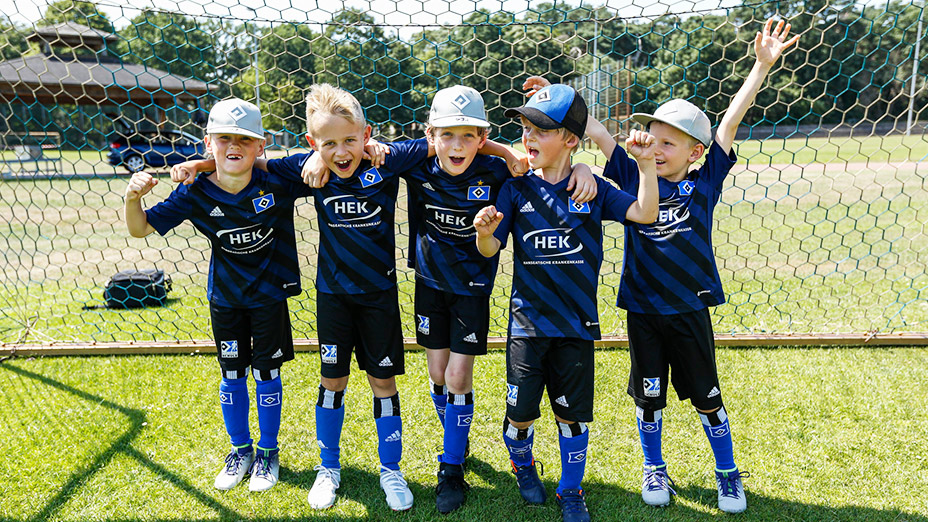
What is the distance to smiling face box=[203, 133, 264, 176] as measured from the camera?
→ 101 inches

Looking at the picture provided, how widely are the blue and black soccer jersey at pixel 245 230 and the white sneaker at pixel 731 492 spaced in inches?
80.5

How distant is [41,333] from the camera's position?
455 cm

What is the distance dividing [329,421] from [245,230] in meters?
0.91

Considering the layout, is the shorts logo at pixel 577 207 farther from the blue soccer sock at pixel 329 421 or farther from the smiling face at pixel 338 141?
the blue soccer sock at pixel 329 421

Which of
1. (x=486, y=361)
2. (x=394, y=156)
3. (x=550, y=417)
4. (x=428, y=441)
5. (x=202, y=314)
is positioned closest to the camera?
(x=394, y=156)

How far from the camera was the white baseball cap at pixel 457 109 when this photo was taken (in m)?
2.42

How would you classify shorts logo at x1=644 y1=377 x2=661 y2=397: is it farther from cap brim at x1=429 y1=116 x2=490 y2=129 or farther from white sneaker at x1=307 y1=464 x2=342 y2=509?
white sneaker at x1=307 y1=464 x2=342 y2=509

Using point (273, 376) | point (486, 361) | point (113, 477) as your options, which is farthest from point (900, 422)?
point (113, 477)

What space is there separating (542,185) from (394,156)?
2.11 feet

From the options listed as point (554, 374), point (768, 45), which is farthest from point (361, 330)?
point (768, 45)

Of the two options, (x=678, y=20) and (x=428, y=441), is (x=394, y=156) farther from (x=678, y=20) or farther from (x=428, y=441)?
(x=678, y=20)

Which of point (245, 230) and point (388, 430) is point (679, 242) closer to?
point (388, 430)

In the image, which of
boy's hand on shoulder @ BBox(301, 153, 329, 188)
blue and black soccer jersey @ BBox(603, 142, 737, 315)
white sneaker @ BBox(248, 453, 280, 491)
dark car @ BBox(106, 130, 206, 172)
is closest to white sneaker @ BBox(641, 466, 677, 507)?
blue and black soccer jersey @ BBox(603, 142, 737, 315)

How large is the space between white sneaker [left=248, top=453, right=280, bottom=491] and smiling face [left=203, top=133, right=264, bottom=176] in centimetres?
132
